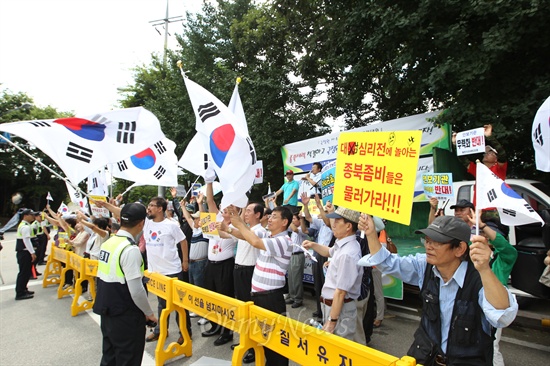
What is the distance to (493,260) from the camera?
12.4 feet

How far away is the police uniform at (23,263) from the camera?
7438 millimetres

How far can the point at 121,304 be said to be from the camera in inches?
122

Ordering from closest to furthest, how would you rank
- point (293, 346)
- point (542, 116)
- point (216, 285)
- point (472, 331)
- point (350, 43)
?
point (472, 331) → point (293, 346) → point (542, 116) → point (216, 285) → point (350, 43)

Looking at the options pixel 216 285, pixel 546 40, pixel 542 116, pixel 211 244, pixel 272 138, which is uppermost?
pixel 546 40

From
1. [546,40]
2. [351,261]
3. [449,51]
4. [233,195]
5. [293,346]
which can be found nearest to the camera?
[293,346]

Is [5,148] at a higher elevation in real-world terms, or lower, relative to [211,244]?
higher

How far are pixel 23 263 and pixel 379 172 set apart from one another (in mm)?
8502

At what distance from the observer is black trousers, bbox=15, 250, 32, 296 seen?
7.43 meters

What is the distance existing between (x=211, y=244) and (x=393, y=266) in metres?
3.16

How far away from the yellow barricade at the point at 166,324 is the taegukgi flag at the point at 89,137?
1651 millimetres

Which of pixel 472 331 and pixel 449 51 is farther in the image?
pixel 449 51

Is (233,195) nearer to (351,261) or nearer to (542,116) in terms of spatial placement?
(351,261)

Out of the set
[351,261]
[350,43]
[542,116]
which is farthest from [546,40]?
[351,261]

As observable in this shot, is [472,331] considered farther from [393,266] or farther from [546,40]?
[546,40]
